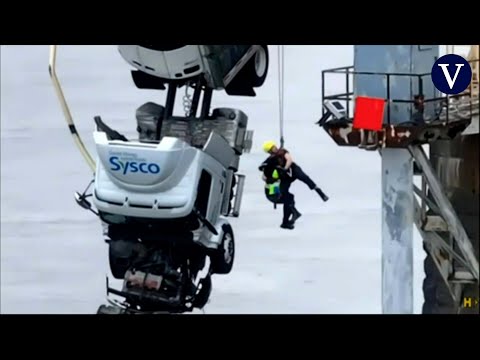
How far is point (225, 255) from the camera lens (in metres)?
5.10

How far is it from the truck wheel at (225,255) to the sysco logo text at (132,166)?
1.73ft

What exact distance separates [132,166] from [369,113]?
153 cm

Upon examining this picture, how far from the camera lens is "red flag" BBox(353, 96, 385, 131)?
18.6 ft

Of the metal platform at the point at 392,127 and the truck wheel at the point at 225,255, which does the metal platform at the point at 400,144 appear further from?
the truck wheel at the point at 225,255

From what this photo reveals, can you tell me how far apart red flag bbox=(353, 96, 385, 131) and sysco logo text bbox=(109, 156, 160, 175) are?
1.40m

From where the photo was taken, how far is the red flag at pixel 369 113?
18.6 feet

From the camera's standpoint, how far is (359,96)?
18.8ft

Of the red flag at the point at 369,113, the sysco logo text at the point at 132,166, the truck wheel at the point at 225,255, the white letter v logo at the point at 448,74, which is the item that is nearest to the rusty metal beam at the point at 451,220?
the red flag at the point at 369,113

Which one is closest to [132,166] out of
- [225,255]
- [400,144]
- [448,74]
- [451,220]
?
[225,255]

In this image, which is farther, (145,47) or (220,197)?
(220,197)

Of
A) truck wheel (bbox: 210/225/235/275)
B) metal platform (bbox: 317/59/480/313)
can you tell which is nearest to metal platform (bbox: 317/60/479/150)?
metal platform (bbox: 317/59/480/313)
